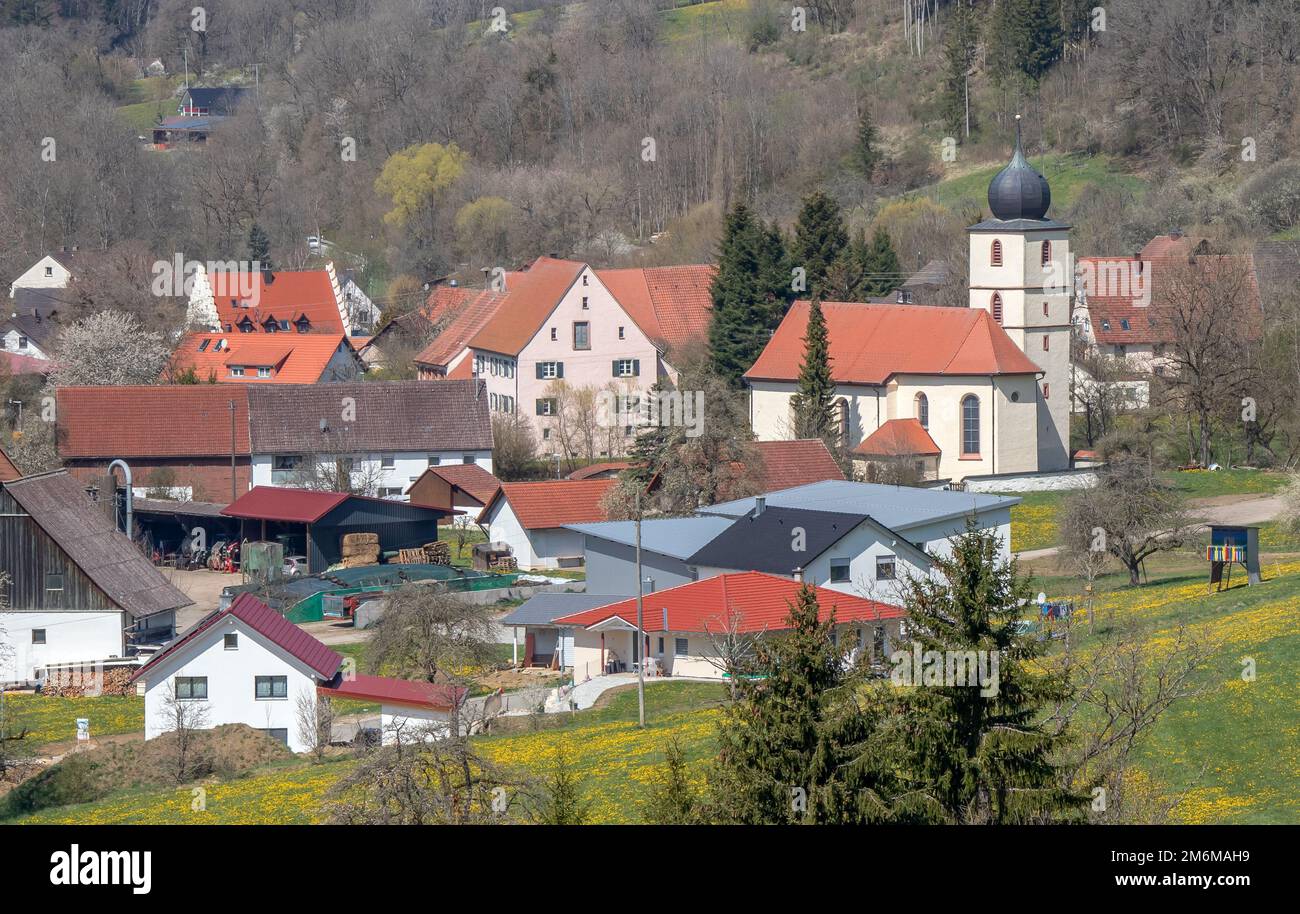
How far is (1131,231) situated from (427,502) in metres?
36.5

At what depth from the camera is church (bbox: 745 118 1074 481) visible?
182 feet

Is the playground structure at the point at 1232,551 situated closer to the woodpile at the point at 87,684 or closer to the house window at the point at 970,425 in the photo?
the house window at the point at 970,425

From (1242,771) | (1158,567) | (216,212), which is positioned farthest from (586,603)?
(216,212)

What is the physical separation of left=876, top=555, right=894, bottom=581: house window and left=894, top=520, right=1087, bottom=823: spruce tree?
24.1 m

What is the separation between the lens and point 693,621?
118 ft

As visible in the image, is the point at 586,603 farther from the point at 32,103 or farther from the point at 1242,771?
the point at 32,103

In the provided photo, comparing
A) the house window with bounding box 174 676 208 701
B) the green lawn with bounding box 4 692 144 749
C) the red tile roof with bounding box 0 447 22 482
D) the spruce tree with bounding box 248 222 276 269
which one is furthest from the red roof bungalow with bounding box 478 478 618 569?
the spruce tree with bounding box 248 222 276 269

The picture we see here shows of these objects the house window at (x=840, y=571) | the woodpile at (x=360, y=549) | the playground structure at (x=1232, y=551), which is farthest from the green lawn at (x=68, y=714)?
the playground structure at (x=1232, y=551)

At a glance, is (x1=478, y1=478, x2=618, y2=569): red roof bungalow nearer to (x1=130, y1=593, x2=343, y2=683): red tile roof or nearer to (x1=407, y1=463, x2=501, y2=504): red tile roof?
(x1=407, y1=463, x2=501, y2=504): red tile roof

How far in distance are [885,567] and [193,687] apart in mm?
14531

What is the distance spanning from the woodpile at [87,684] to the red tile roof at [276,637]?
463 cm

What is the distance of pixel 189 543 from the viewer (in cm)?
5200

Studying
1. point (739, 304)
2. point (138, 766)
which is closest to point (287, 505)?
point (739, 304)

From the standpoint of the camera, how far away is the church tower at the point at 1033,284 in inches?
2242
